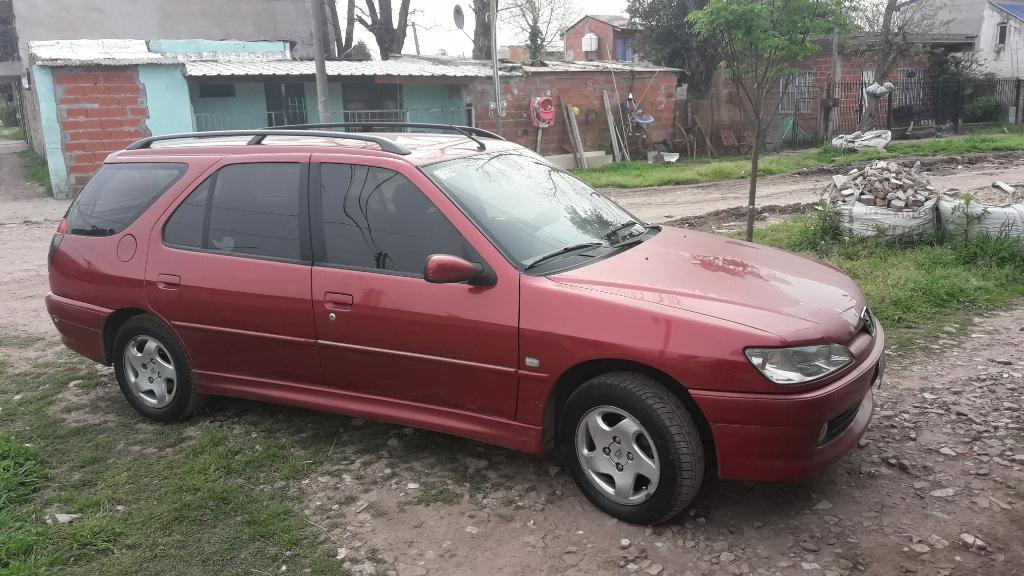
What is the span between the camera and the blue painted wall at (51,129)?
15328 millimetres

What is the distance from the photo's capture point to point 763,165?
1806 centimetres

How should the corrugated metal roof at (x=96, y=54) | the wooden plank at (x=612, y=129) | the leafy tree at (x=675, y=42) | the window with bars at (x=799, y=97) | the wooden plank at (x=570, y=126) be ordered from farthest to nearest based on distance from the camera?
the window with bars at (x=799, y=97)
the leafy tree at (x=675, y=42)
the wooden plank at (x=612, y=129)
the wooden plank at (x=570, y=126)
the corrugated metal roof at (x=96, y=54)

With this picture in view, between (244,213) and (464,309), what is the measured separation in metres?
1.59

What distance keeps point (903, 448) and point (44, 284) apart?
29.5 ft

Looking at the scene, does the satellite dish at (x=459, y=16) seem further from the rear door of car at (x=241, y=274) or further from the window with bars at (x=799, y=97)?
the rear door of car at (x=241, y=274)

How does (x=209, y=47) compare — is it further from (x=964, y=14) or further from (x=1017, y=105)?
(x=964, y=14)

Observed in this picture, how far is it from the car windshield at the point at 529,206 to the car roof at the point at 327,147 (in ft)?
0.33

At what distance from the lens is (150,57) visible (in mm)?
16453

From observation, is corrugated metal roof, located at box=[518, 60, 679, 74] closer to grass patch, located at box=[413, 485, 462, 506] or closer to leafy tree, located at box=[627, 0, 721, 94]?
leafy tree, located at box=[627, 0, 721, 94]

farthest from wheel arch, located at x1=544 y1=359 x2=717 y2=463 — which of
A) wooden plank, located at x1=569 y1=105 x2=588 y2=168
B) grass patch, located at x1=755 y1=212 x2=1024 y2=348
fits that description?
wooden plank, located at x1=569 y1=105 x2=588 y2=168

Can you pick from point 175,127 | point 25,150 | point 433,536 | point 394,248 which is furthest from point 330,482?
point 25,150

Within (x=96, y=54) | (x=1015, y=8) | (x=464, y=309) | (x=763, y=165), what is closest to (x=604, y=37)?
(x=1015, y=8)

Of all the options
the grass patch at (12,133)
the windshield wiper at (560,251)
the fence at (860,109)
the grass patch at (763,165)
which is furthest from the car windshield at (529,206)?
the grass patch at (12,133)

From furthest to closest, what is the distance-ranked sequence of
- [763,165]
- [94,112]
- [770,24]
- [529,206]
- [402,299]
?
[763,165], [94,112], [770,24], [529,206], [402,299]
